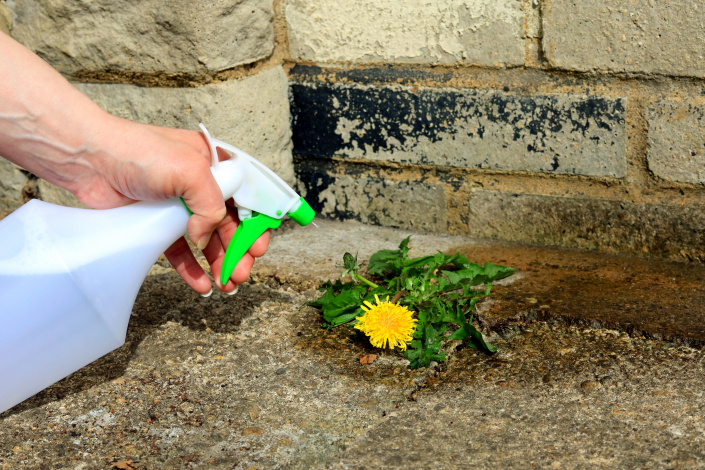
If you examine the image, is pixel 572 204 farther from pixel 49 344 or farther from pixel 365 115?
pixel 49 344

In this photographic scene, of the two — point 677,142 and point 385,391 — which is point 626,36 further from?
point 385,391

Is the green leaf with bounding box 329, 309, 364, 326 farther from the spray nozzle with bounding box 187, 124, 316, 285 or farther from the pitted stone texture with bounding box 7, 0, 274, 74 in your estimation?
the pitted stone texture with bounding box 7, 0, 274, 74

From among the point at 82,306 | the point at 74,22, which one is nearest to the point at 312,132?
the point at 74,22

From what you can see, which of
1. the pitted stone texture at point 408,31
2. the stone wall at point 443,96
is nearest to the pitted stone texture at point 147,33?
the stone wall at point 443,96

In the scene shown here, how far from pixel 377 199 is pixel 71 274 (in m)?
1.13

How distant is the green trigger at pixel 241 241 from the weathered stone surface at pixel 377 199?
32.5 inches

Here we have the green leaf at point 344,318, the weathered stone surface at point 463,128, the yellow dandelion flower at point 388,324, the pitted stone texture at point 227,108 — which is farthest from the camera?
the pitted stone texture at point 227,108

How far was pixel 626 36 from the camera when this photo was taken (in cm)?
177

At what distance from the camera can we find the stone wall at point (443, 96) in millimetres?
1814

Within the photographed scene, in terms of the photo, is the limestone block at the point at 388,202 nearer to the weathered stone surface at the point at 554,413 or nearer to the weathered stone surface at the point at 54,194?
the weathered stone surface at the point at 554,413

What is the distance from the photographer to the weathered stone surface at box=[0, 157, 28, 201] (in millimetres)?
2301

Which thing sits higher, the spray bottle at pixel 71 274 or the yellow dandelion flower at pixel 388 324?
the spray bottle at pixel 71 274

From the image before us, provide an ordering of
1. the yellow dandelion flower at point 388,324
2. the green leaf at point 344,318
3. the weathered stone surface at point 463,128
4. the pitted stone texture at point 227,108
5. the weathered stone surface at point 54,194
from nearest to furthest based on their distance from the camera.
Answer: the yellow dandelion flower at point 388,324 → the green leaf at point 344,318 → the weathered stone surface at point 463,128 → the pitted stone texture at point 227,108 → the weathered stone surface at point 54,194

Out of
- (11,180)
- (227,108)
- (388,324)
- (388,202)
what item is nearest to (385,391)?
(388,324)
